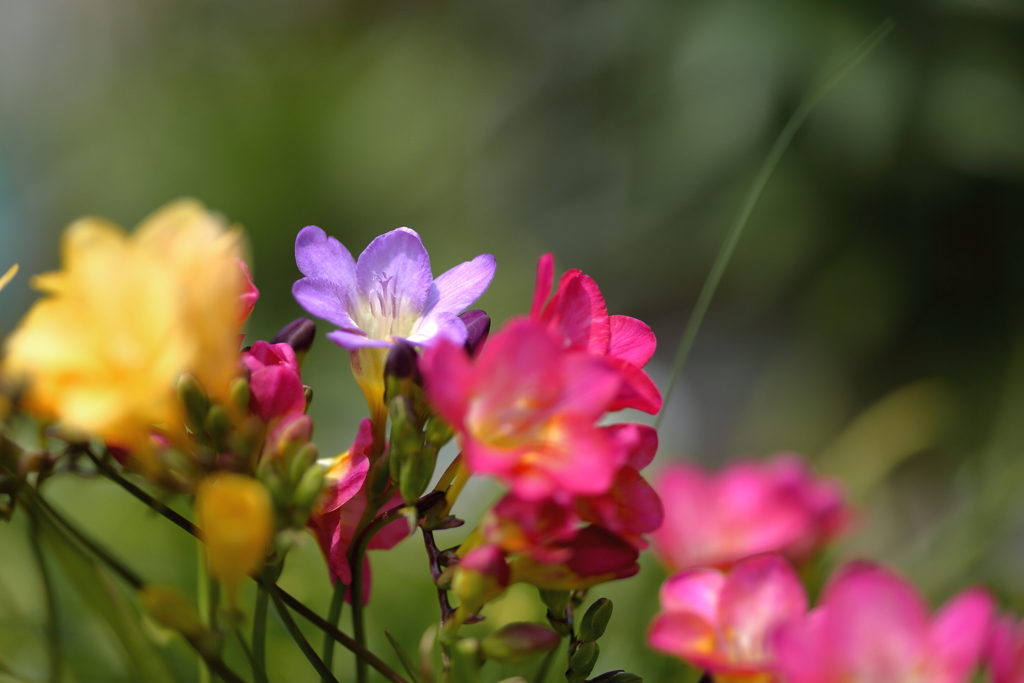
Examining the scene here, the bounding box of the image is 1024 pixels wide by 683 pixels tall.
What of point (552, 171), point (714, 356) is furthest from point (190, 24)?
point (714, 356)

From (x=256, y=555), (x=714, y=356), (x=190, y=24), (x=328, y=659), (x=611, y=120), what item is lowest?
(x=714, y=356)

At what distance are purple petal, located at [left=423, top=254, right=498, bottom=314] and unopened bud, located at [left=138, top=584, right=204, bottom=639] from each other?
162 millimetres

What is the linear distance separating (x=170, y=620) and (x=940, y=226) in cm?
215

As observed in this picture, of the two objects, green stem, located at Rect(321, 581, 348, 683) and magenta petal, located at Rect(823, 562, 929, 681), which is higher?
magenta petal, located at Rect(823, 562, 929, 681)

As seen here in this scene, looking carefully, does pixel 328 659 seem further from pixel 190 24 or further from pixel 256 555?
pixel 190 24

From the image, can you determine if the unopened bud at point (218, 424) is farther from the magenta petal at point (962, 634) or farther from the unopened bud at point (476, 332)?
the magenta petal at point (962, 634)

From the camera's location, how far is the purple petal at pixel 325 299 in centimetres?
30

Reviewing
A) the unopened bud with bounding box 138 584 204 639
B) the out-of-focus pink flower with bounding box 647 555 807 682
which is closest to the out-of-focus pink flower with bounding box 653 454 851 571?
the out-of-focus pink flower with bounding box 647 555 807 682

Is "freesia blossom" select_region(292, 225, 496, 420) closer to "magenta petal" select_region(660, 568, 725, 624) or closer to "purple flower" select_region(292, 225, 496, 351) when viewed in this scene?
"purple flower" select_region(292, 225, 496, 351)

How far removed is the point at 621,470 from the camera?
275 millimetres

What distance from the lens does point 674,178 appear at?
197 centimetres

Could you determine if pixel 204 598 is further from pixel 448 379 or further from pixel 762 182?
pixel 762 182

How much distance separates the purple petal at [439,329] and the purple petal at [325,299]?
0.03 metres

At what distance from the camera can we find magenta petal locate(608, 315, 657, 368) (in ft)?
1.02
